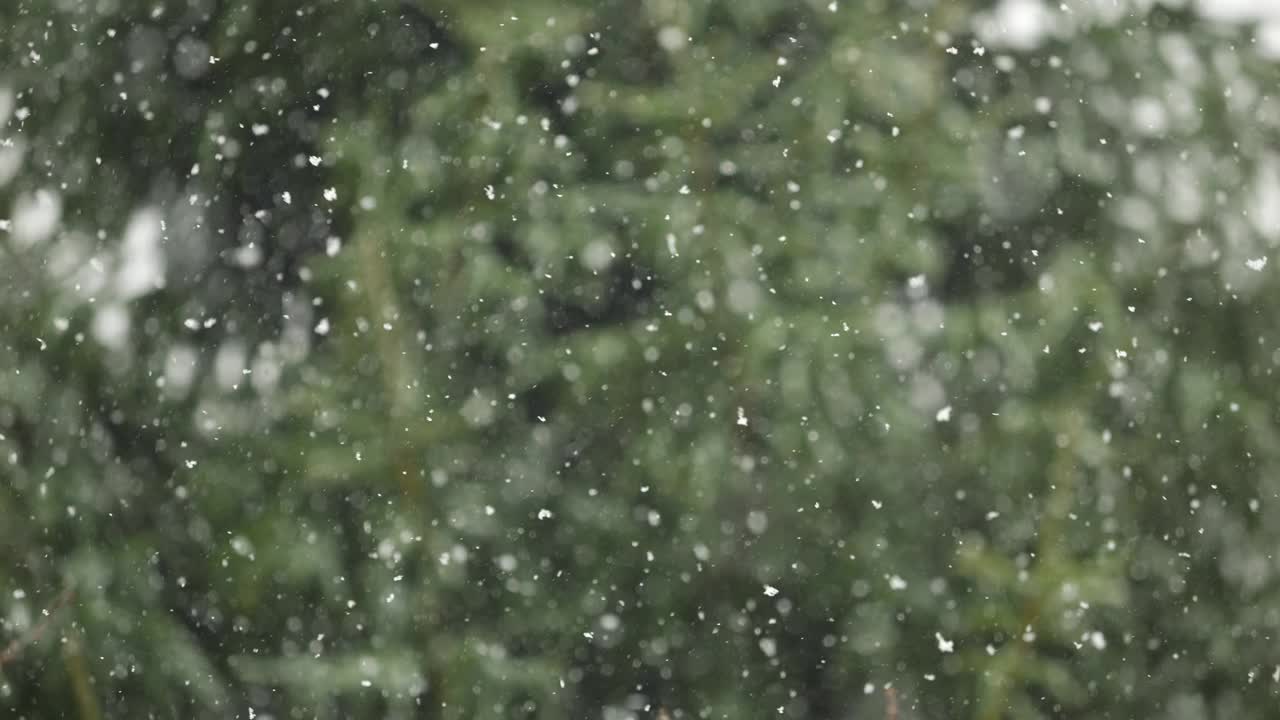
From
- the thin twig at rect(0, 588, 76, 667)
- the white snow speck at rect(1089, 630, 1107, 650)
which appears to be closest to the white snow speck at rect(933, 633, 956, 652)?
the white snow speck at rect(1089, 630, 1107, 650)

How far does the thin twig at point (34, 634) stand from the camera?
1.12 m

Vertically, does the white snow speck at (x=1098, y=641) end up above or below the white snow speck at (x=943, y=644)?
below

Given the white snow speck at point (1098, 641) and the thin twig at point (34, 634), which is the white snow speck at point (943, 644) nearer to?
the white snow speck at point (1098, 641)

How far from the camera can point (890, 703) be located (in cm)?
102

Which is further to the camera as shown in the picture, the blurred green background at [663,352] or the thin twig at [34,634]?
the thin twig at [34,634]

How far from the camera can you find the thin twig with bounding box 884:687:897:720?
1018 mm

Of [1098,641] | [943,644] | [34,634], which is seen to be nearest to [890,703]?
[943,644]

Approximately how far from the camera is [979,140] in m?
1.01

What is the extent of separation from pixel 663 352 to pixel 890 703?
0.36 m

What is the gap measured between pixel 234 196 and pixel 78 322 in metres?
0.20

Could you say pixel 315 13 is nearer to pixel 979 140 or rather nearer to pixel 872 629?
pixel 979 140

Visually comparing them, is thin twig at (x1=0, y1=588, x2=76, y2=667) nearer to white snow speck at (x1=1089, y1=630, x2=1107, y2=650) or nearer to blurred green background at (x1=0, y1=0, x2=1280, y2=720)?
blurred green background at (x1=0, y1=0, x2=1280, y2=720)

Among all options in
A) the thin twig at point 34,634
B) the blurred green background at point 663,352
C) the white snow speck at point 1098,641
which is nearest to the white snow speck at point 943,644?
the blurred green background at point 663,352

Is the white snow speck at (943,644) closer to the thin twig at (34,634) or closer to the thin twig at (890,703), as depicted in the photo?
the thin twig at (890,703)
